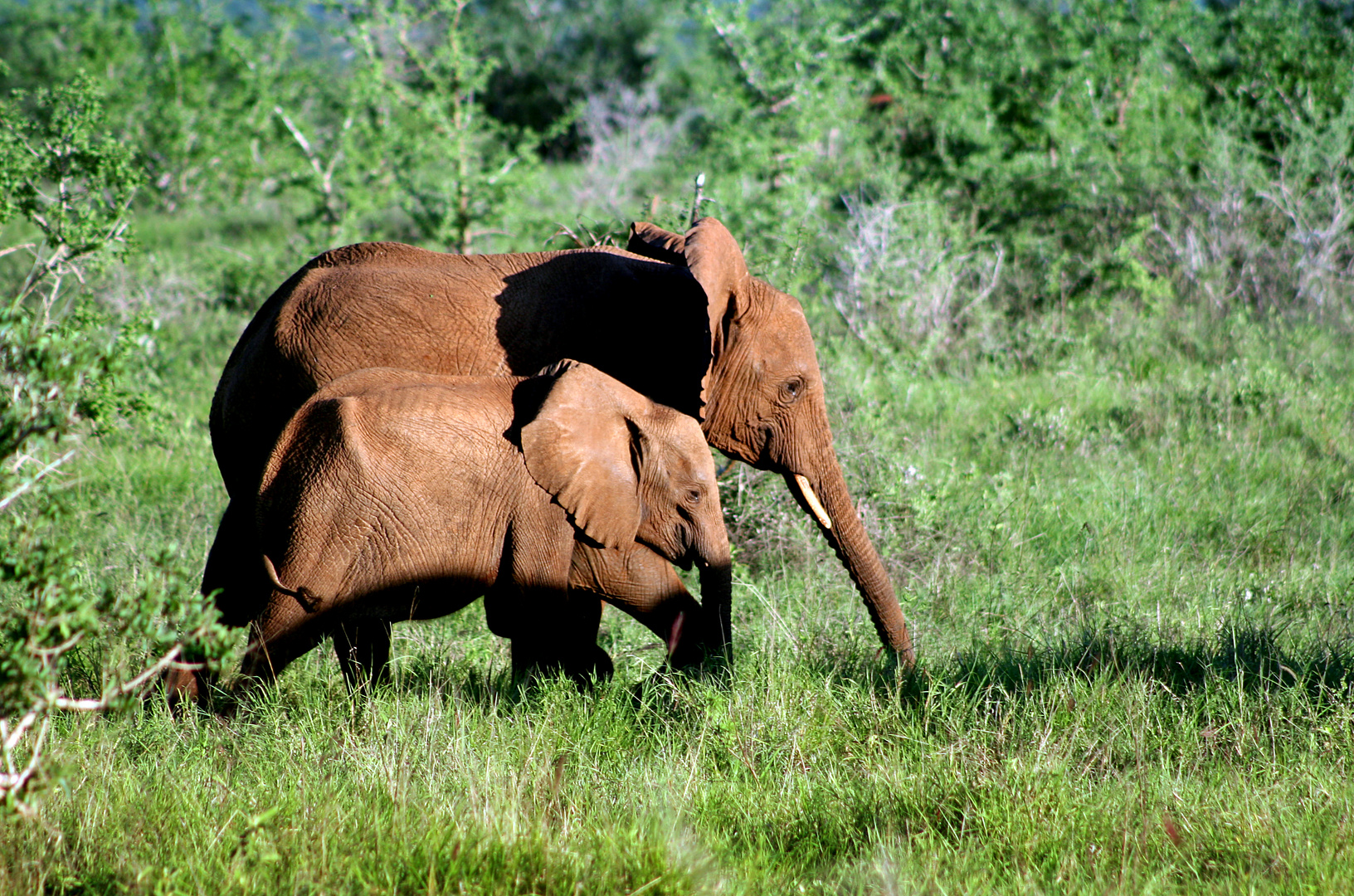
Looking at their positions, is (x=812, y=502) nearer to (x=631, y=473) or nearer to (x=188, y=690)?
(x=631, y=473)

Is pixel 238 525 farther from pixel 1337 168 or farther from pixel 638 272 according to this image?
pixel 1337 168

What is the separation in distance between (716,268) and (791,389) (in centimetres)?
69

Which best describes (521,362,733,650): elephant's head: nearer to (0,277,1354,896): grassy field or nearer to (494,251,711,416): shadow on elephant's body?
(494,251,711,416): shadow on elephant's body

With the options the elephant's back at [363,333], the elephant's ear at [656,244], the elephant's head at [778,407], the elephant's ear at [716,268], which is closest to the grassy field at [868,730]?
the elephant's head at [778,407]

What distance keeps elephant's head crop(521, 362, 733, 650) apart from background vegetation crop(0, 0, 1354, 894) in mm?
471

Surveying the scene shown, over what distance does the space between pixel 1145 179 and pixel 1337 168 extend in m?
1.60

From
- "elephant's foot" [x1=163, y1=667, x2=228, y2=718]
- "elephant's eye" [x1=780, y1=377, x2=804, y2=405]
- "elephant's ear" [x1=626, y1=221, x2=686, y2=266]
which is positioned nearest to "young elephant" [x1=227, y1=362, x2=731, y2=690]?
"elephant's foot" [x1=163, y1=667, x2=228, y2=718]

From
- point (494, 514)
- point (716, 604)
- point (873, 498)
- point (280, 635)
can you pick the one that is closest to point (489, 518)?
point (494, 514)

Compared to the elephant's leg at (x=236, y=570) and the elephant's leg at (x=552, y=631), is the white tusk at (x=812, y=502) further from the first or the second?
the elephant's leg at (x=236, y=570)

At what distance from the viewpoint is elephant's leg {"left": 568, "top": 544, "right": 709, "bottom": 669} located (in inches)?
201

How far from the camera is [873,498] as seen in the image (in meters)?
7.15

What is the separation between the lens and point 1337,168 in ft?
38.7

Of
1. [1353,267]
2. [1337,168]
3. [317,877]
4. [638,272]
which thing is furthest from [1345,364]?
[317,877]

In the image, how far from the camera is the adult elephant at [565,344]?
5.08m
